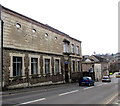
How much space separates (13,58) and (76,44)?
21141 mm

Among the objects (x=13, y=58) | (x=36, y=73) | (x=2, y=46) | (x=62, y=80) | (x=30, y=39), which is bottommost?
(x=62, y=80)

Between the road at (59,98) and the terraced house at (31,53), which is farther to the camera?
the terraced house at (31,53)

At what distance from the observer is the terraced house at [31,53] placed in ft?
55.2

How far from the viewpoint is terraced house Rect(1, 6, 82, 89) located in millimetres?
16828

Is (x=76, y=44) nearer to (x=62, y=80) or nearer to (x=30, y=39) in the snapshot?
(x=62, y=80)

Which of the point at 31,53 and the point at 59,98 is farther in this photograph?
the point at 31,53

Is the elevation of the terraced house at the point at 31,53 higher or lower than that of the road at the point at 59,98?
higher

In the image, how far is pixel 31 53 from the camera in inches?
807

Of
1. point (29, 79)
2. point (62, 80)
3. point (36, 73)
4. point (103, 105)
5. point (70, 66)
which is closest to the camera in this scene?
point (103, 105)

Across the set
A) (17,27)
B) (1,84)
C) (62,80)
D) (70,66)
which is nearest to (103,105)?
(1,84)

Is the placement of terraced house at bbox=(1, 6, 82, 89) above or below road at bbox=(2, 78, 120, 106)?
above

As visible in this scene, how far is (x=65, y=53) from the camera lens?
1179 inches

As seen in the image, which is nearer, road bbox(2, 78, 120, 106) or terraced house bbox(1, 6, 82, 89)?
road bbox(2, 78, 120, 106)

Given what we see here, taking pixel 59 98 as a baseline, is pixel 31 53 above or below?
above
